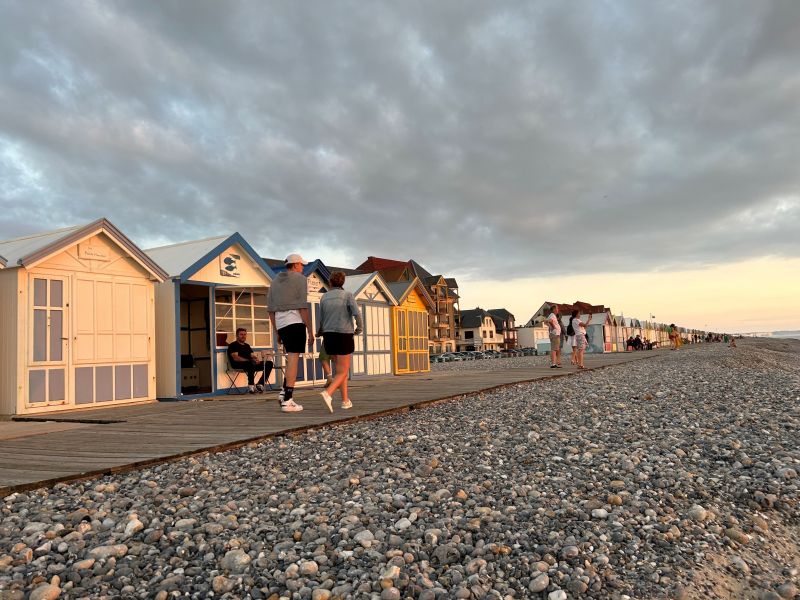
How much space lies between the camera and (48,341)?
9.04 metres

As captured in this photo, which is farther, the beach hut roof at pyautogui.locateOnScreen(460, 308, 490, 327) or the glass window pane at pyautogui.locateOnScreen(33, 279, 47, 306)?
the beach hut roof at pyautogui.locateOnScreen(460, 308, 490, 327)

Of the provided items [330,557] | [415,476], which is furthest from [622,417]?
[330,557]

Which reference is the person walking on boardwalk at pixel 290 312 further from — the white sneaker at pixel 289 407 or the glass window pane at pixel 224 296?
the glass window pane at pixel 224 296

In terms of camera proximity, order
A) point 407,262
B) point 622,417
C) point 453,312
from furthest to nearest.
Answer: point 453,312
point 407,262
point 622,417

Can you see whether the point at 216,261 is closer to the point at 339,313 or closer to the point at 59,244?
the point at 59,244

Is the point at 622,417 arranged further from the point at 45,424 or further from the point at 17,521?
the point at 45,424

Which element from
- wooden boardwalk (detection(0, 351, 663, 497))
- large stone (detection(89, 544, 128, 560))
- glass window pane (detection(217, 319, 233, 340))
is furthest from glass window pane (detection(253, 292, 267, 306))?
large stone (detection(89, 544, 128, 560))

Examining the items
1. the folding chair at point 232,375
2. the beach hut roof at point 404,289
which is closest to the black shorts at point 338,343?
the folding chair at point 232,375

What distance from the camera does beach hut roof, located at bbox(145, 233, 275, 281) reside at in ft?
36.6

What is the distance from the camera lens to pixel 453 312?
87.3 meters

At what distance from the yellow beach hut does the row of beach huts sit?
5.23 m

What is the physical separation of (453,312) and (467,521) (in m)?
84.6

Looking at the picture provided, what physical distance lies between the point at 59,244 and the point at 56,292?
0.77 m

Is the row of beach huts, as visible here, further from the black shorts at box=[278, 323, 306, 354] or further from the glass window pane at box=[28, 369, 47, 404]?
the black shorts at box=[278, 323, 306, 354]
